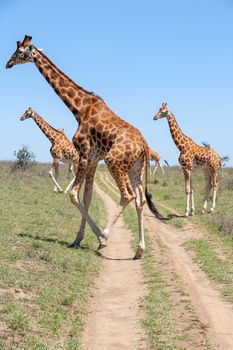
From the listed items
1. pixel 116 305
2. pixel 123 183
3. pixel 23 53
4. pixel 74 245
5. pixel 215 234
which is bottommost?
pixel 116 305

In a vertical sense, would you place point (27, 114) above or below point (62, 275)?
above

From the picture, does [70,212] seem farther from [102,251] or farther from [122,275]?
[122,275]

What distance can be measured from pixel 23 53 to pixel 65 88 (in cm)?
126

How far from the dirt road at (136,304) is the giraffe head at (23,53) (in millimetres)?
4871

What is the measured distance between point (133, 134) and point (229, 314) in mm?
4695

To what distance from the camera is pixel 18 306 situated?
21.6ft

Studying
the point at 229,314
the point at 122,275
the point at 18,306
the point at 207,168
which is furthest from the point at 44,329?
the point at 207,168

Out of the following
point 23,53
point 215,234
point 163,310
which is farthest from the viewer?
point 215,234

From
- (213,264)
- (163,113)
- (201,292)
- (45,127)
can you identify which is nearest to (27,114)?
(45,127)

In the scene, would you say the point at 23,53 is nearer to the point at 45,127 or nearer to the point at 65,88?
the point at 65,88

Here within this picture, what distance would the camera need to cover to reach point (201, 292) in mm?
8219

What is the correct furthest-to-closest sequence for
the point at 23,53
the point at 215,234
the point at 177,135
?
the point at 177,135 → the point at 215,234 → the point at 23,53

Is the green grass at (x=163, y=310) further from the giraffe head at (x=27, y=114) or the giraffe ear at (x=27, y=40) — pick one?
the giraffe head at (x=27, y=114)

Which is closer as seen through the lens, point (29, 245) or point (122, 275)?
point (122, 275)
